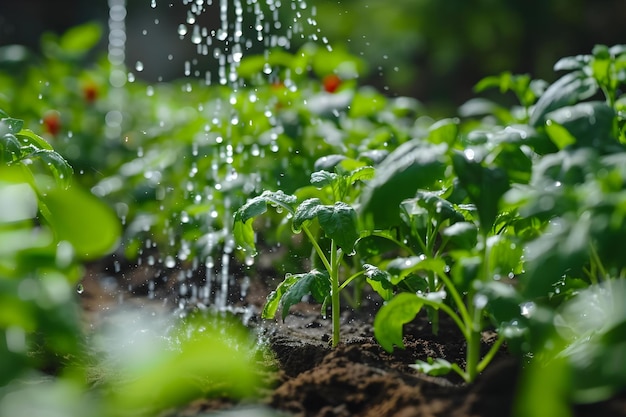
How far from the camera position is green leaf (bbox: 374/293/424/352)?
1.16m

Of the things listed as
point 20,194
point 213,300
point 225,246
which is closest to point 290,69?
point 225,246

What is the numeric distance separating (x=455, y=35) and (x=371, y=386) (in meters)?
5.73

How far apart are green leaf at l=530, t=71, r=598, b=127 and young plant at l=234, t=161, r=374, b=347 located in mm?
335

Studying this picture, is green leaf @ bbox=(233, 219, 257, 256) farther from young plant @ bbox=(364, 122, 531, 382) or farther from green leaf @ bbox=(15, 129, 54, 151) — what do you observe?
green leaf @ bbox=(15, 129, 54, 151)

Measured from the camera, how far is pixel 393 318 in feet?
3.87

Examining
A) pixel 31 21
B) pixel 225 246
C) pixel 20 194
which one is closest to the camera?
pixel 20 194

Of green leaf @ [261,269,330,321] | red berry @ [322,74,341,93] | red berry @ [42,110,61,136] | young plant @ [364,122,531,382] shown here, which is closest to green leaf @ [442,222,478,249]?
young plant @ [364,122,531,382]

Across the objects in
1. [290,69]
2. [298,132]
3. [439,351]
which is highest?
[290,69]

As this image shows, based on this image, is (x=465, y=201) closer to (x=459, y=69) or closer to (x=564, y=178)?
(x=564, y=178)

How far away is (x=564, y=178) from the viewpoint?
101cm

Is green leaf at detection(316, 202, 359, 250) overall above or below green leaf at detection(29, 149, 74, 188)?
below

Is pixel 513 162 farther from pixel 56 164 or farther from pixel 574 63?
pixel 56 164

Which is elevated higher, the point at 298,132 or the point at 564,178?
the point at 298,132

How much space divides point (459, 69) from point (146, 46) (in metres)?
3.91
